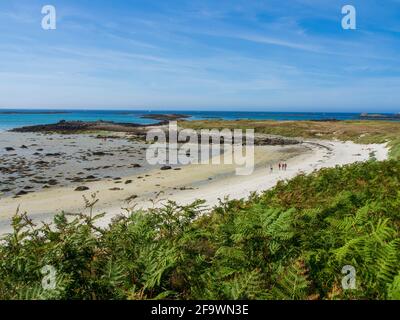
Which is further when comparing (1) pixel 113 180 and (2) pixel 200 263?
(1) pixel 113 180

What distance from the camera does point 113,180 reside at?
31.7 metres

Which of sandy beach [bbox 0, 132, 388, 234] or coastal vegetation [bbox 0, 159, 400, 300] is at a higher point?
coastal vegetation [bbox 0, 159, 400, 300]

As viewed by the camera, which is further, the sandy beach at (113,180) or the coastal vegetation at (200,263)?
the sandy beach at (113,180)

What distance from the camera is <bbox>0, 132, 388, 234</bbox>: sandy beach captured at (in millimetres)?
23156

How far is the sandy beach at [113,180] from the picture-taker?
23156mm

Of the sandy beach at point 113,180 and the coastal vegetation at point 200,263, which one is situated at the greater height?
the coastal vegetation at point 200,263

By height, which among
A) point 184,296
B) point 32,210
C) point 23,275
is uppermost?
point 23,275

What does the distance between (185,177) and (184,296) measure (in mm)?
29015

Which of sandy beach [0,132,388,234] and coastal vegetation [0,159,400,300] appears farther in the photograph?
sandy beach [0,132,388,234]

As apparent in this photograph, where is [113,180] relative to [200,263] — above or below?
below

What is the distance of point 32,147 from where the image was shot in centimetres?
5497
